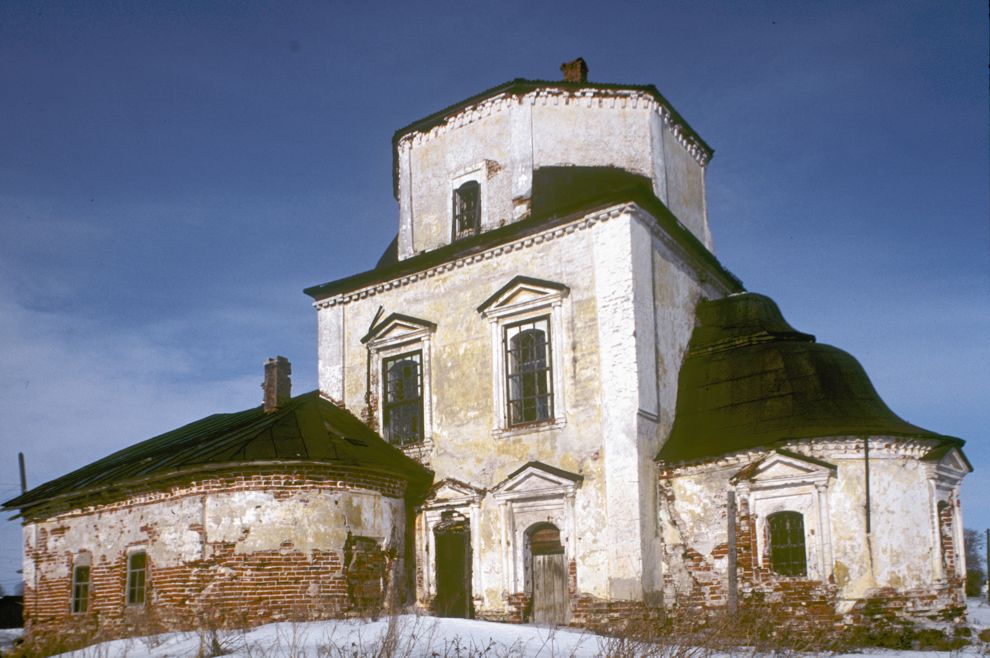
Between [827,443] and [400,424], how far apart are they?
7632 millimetres

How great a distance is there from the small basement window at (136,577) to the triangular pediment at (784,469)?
9.38m

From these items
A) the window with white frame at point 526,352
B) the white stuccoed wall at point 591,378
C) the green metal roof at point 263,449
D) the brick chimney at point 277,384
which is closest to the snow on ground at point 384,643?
the white stuccoed wall at point 591,378

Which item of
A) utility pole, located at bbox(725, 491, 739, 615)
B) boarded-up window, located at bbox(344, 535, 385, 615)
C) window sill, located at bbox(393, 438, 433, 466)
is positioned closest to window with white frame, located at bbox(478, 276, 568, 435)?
window sill, located at bbox(393, 438, 433, 466)

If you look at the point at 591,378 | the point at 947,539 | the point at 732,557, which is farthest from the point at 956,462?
the point at 591,378

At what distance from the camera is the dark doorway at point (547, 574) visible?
15164mm

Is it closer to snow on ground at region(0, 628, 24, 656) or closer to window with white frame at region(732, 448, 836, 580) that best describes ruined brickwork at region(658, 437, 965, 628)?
window with white frame at region(732, 448, 836, 580)

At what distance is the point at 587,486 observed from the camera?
1500cm

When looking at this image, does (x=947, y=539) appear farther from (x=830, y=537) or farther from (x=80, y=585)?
(x=80, y=585)

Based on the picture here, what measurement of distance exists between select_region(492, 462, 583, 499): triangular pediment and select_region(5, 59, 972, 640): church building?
0.12ft

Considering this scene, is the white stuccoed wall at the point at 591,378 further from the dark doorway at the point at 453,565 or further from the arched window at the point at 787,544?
the arched window at the point at 787,544

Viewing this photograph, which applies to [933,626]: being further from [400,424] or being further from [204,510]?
[204,510]

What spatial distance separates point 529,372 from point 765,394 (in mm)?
3829

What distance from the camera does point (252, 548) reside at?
1429cm

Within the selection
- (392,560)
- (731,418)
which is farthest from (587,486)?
(392,560)
